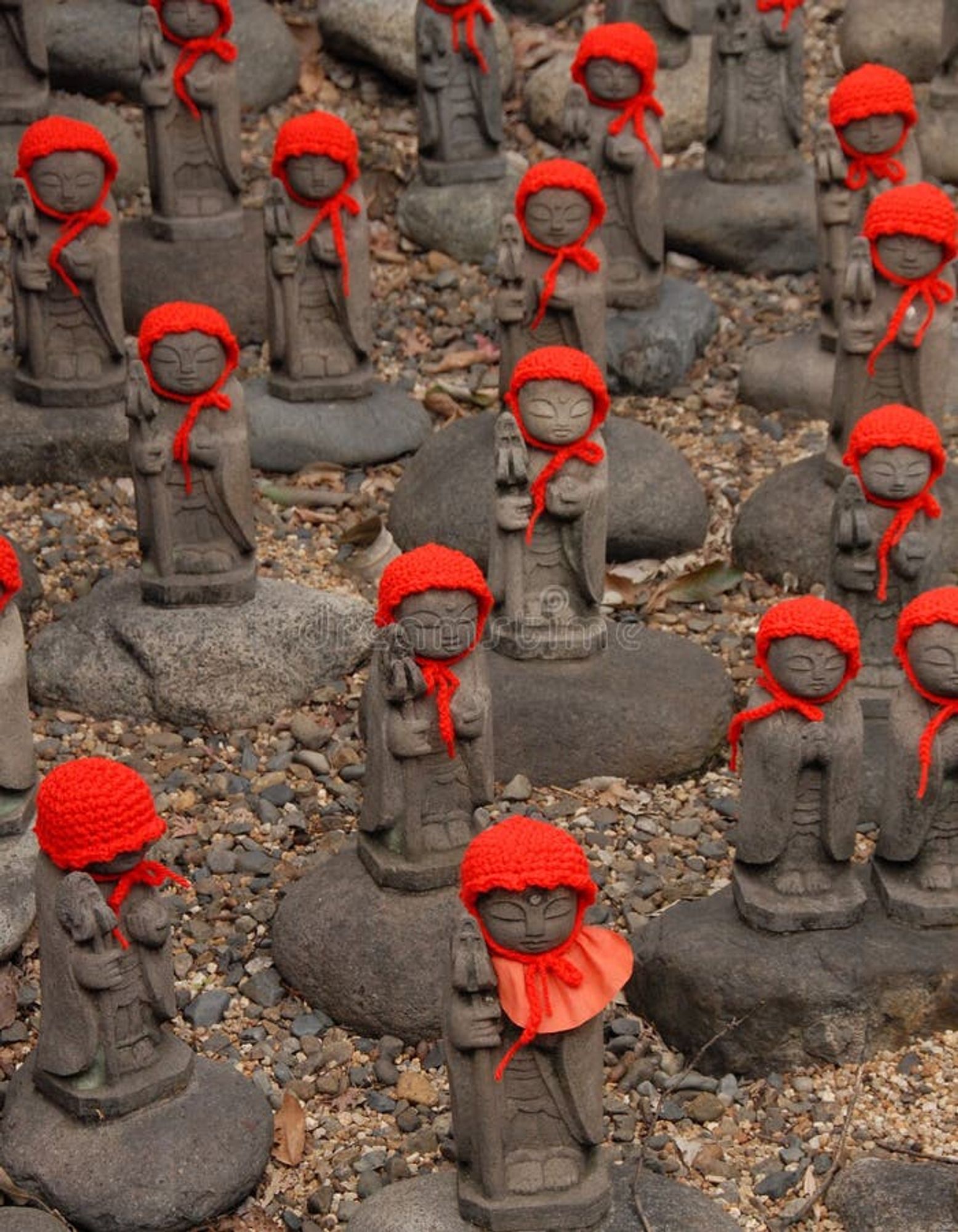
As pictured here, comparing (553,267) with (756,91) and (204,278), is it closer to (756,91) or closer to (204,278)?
(204,278)

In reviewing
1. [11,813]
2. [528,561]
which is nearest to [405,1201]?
[11,813]

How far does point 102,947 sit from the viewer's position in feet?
15.8

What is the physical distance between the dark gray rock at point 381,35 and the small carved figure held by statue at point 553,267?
2953 mm

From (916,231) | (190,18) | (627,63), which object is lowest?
(916,231)

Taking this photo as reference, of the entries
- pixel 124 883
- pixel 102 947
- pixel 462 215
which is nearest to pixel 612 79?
pixel 462 215

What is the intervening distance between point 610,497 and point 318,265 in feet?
4.34

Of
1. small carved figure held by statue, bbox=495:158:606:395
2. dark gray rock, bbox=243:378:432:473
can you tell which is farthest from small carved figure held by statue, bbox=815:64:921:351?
dark gray rock, bbox=243:378:432:473

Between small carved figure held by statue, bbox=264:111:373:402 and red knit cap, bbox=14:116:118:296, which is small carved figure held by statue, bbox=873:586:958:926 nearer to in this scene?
small carved figure held by statue, bbox=264:111:373:402

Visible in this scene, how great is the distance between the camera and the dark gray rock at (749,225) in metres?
9.41

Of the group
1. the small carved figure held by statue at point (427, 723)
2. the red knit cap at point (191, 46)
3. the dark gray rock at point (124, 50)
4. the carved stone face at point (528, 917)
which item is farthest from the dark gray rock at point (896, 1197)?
the dark gray rock at point (124, 50)

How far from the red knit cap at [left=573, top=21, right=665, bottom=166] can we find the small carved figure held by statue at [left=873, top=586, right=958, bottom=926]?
362cm

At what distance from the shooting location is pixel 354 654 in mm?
6961

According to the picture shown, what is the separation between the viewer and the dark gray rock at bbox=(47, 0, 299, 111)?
1002cm

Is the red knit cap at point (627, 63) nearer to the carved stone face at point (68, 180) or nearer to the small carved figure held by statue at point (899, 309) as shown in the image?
the small carved figure held by statue at point (899, 309)
